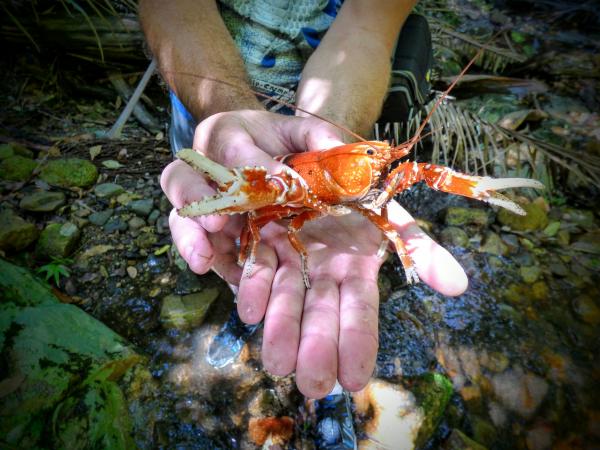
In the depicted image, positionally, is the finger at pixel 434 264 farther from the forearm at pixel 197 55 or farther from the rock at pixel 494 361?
the forearm at pixel 197 55

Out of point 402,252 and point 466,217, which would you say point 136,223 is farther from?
point 466,217

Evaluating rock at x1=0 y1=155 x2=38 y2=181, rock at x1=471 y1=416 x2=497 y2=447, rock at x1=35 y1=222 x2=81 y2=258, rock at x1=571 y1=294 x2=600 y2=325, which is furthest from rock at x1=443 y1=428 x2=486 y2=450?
rock at x1=0 y1=155 x2=38 y2=181

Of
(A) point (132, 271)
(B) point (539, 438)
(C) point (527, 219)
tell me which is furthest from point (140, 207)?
(C) point (527, 219)

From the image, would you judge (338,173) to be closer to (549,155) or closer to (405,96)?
(405,96)

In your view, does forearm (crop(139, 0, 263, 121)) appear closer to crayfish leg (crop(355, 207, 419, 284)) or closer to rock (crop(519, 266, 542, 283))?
crayfish leg (crop(355, 207, 419, 284))

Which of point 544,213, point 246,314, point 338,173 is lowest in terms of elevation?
point 544,213

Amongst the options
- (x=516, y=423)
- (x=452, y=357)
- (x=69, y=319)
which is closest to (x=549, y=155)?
(x=452, y=357)
